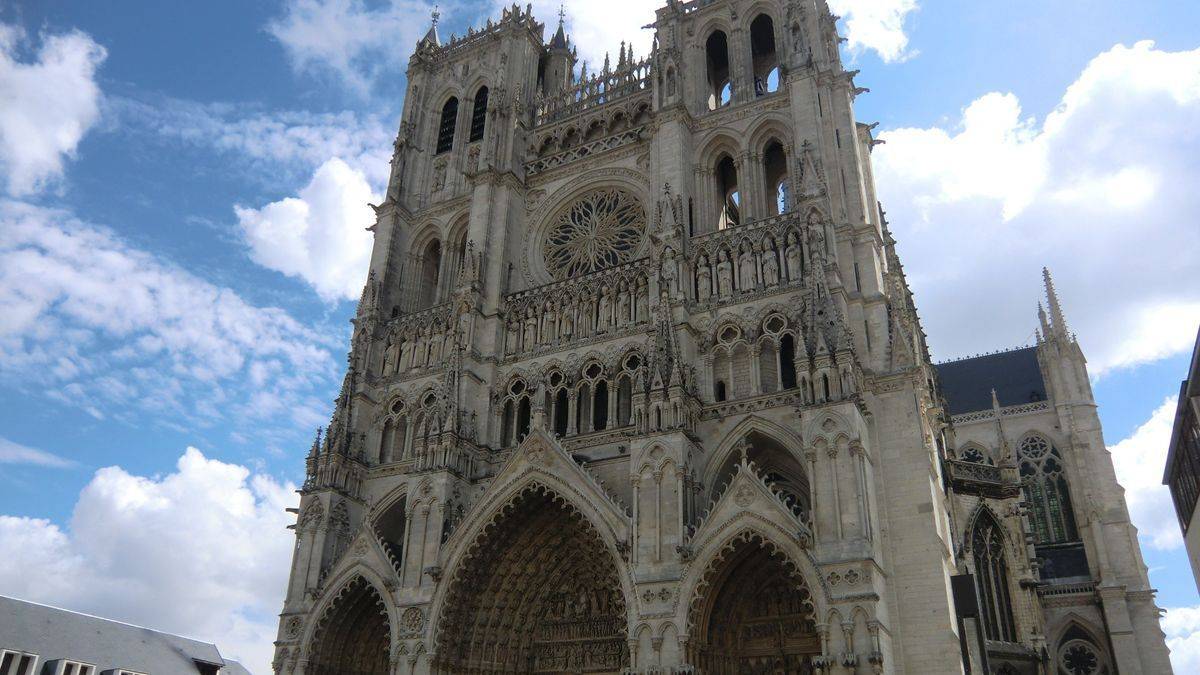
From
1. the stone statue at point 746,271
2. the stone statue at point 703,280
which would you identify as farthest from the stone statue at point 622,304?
the stone statue at point 746,271

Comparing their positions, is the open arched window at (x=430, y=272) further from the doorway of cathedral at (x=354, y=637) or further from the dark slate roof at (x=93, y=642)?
the dark slate roof at (x=93, y=642)

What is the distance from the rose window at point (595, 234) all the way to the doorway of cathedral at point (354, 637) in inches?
448

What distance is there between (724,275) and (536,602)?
10.2 meters

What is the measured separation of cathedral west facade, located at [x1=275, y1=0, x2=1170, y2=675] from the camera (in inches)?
757

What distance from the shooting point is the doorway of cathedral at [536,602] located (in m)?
22.1

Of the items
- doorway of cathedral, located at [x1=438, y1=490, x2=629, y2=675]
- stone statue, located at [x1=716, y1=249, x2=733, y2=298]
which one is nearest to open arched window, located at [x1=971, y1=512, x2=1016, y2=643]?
stone statue, located at [x1=716, y1=249, x2=733, y2=298]

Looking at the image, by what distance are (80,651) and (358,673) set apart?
10.3 meters

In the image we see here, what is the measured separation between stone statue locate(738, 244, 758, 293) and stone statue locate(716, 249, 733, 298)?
28 centimetres

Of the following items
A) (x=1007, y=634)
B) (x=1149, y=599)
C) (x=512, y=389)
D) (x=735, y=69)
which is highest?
(x=735, y=69)

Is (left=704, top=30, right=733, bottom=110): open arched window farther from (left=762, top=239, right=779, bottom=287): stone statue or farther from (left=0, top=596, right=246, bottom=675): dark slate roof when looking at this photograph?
(left=0, top=596, right=246, bottom=675): dark slate roof

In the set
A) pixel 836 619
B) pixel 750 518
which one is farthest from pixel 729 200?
pixel 836 619

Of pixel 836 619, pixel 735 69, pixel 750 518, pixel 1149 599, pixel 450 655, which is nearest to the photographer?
pixel 836 619

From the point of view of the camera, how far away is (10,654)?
83.1 feet

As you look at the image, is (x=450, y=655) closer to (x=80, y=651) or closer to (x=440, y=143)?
(x=80, y=651)
